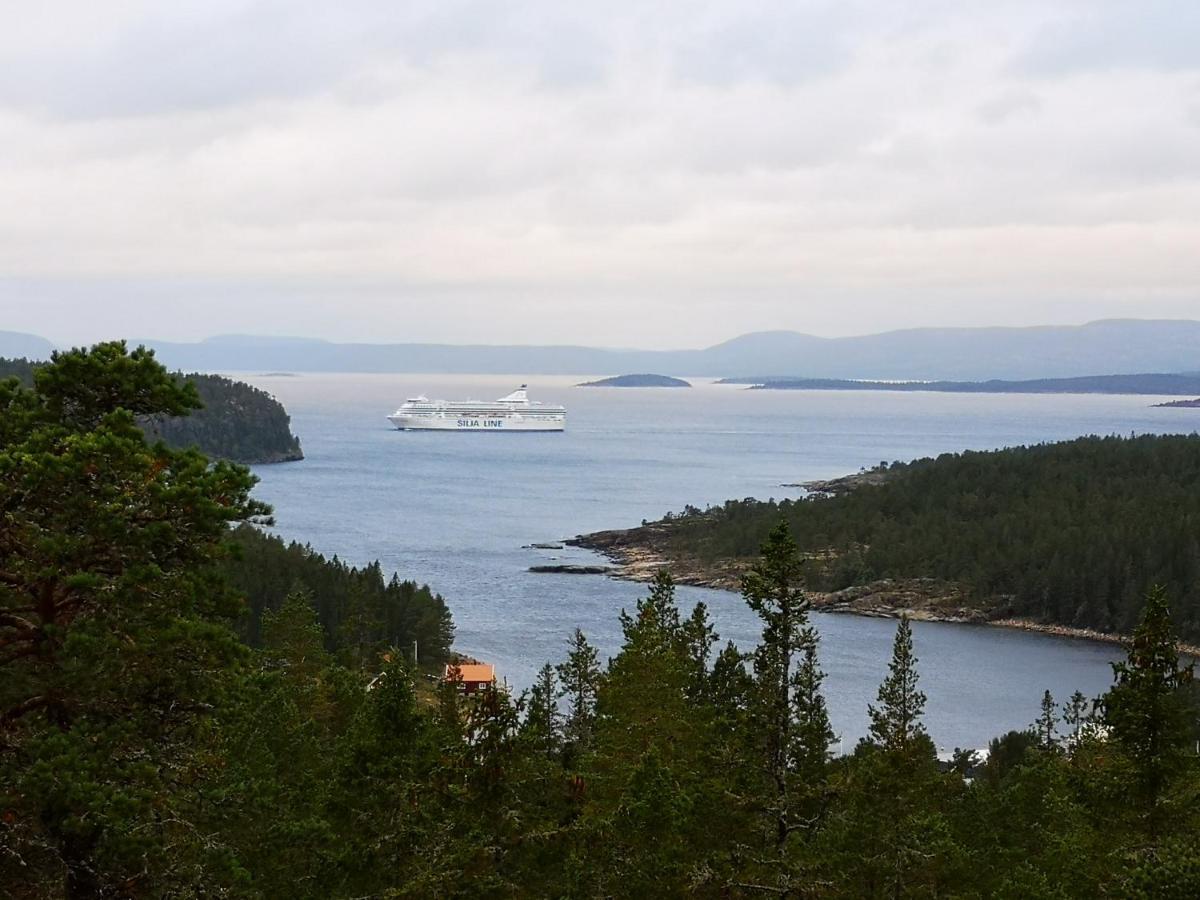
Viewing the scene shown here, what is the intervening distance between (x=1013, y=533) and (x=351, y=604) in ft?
210

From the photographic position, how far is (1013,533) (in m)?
101

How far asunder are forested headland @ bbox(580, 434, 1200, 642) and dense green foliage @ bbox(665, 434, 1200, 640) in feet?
0.47

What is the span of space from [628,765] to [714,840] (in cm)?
174

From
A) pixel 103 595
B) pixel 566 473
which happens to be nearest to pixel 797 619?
pixel 103 595

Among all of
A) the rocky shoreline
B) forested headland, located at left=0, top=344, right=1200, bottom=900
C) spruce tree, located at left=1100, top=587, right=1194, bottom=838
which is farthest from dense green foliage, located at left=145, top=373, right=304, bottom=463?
spruce tree, located at left=1100, top=587, right=1194, bottom=838

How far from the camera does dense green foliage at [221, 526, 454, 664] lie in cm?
5924

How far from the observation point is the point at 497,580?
85188 millimetres

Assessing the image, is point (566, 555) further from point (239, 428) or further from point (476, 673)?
point (239, 428)

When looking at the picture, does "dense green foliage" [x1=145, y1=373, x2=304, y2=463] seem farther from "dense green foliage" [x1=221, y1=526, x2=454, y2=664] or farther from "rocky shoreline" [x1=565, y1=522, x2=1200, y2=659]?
"dense green foliage" [x1=221, y1=526, x2=454, y2=664]

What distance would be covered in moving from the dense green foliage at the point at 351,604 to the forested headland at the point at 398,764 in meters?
28.4

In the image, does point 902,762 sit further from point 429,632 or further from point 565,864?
point 429,632

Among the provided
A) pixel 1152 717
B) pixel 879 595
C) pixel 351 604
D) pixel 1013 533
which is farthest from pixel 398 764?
pixel 1013 533

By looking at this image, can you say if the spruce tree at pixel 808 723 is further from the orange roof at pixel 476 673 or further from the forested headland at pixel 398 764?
the orange roof at pixel 476 673

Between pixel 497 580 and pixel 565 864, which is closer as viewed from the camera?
pixel 565 864
